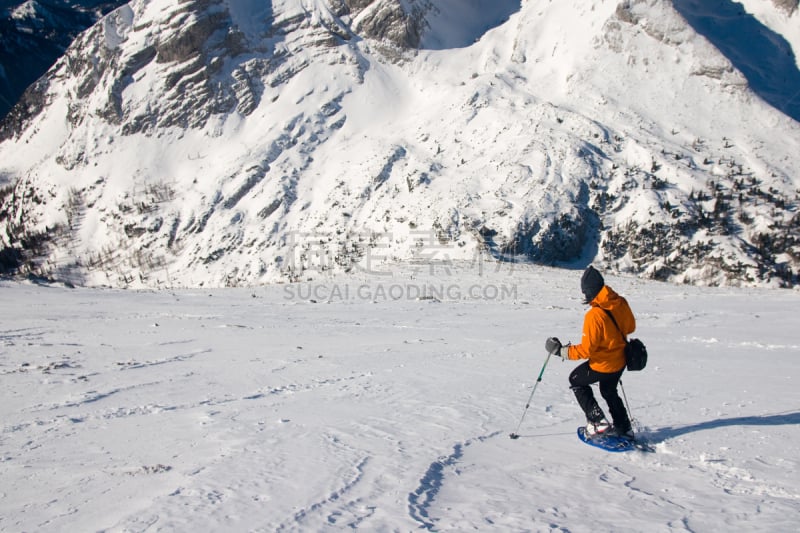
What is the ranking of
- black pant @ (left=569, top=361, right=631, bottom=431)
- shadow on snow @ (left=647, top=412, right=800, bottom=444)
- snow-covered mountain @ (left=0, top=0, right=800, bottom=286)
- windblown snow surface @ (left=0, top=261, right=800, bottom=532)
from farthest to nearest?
snow-covered mountain @ (left=0, top=0, right=800, bottom=286) → shadow on snow @ (left=647, top=412, right=800, bottom=444) → black pant @ (left=569, top=361, right=631, bottom=431) → windblown snow surface @ (left=0, top=261, right=800, bottom=532)

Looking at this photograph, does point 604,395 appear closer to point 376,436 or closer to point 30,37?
point 376,436

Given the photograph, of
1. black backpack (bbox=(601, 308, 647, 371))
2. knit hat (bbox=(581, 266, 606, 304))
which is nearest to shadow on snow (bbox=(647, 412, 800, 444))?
black backpack (bbox=(601, 308, 647, 371))

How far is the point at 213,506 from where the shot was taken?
12.6ft

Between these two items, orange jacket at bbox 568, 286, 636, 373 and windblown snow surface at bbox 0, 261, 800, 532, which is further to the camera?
orange jacket at bbox 568, 286, 636, 373

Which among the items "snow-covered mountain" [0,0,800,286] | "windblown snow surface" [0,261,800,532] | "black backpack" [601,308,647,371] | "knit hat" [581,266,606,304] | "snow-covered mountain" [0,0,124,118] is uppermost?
"snow-covered mountain" [0,0,124,118]

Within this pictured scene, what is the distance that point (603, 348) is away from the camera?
538 centimetres

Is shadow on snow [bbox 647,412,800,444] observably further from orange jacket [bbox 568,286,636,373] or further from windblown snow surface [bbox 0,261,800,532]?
orange jacket [bbox 568,286,636,373]

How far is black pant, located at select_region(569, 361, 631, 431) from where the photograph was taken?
214 inches

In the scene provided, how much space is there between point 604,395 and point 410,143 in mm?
45991

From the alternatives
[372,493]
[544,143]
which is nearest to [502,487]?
[372,493]

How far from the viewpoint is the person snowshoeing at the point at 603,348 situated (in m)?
5.31

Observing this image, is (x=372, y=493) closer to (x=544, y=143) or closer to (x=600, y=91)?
(x=544, y=143)

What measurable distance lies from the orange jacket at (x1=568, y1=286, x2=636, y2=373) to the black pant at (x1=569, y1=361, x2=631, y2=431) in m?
0.09

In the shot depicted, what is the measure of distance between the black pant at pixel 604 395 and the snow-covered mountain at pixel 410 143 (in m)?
31.1
